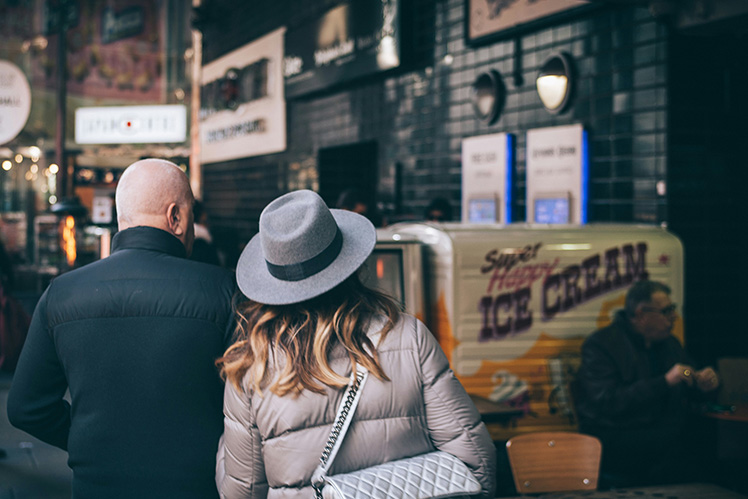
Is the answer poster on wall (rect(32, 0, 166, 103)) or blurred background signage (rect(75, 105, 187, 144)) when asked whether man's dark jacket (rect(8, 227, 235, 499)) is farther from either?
poster on wall (rect(32, 0, 166, 103))

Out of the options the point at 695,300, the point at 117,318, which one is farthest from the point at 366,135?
the point at 117,318

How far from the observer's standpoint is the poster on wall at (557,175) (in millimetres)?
6672

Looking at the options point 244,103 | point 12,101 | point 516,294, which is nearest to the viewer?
point 516,294

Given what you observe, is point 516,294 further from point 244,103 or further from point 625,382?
point 244,103

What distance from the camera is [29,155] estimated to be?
824 inches

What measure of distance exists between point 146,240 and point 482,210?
5.66 metres

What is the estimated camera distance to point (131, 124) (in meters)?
18.1

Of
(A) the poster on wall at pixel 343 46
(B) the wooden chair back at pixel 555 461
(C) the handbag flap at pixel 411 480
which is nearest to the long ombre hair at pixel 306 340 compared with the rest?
(C) the handbag flap at pixel 411 480

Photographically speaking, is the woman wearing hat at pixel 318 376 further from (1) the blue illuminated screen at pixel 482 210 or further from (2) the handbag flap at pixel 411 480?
(1) the blue illuminated screen at pixel 482 210

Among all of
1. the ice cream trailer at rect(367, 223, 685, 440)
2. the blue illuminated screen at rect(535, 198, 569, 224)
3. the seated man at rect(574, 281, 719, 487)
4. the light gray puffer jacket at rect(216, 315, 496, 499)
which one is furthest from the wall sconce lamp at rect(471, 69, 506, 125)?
the light gray puffer jacket at rect(216, 315, 496, 499)

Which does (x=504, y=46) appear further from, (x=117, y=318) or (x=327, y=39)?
(x=117, y=318)

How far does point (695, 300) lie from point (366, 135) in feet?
18.4

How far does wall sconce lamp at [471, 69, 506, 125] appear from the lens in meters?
7.77

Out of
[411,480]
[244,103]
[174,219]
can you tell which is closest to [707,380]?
[411,480]
